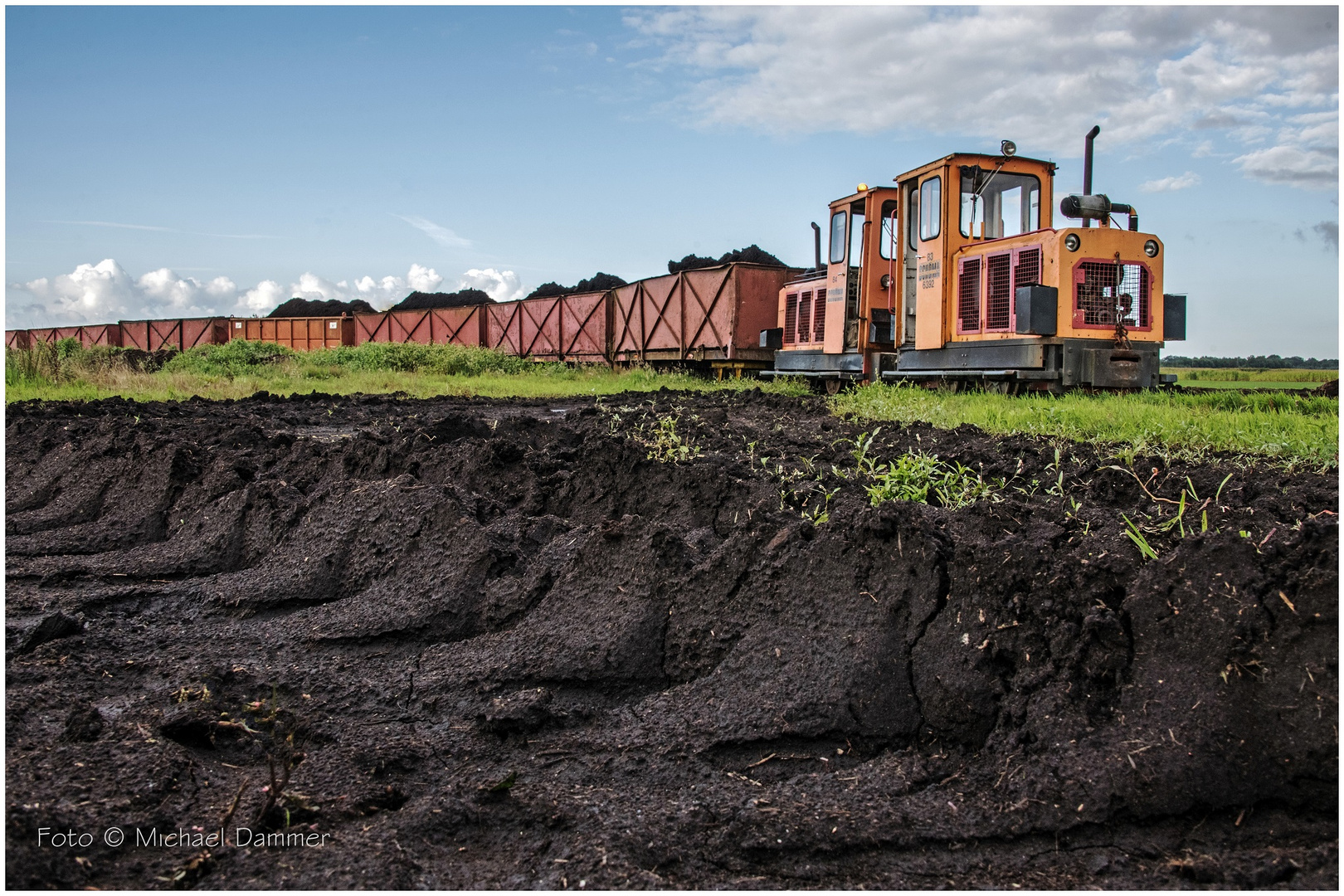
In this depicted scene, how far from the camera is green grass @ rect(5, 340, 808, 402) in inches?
544

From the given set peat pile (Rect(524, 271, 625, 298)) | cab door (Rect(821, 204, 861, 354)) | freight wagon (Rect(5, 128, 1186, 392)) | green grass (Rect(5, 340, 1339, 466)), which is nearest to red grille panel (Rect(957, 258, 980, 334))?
freight wagon (Rect(5, 128, 1186, 392))

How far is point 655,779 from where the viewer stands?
8.16 feet

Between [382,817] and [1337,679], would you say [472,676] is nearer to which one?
[382,817]

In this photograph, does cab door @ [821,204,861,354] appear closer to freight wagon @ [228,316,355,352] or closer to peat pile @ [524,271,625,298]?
peat pile @ [524,271,625,298]

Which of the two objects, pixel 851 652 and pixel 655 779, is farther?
pixel 851 652

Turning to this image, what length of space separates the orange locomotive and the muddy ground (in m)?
5.61

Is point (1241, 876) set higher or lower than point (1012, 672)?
lower

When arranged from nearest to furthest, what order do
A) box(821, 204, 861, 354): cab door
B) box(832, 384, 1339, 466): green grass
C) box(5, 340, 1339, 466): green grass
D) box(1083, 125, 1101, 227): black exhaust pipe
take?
box(832, 384, 1339, 466): green grass
box(5, 340, 1339, 466): green grass
box(1083, 125, 1101, 227): black exhaust pipe
box(821, 204, 861, 354): cab door

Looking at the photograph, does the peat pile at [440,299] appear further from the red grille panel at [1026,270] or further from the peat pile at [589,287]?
the red grille panel at [1026,270]

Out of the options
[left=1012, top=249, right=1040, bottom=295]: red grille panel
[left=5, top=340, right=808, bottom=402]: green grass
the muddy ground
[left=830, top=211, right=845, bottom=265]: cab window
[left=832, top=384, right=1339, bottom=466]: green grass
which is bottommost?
the muddy ground

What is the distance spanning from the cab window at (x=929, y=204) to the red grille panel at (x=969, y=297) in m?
0.58

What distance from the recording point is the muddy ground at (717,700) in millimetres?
2100

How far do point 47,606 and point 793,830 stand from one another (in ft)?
11.8

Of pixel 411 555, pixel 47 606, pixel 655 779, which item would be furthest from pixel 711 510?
pixel 47 606
